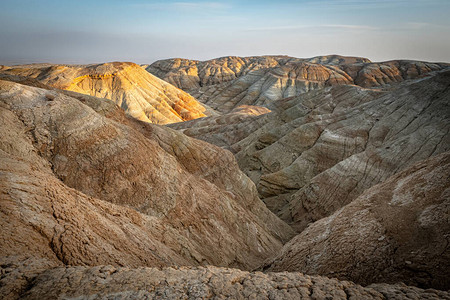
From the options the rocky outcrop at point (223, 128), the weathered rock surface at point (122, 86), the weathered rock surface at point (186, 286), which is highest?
the weathered rock surface at point (122, 86)

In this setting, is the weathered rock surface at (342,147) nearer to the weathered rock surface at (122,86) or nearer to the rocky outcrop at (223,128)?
the rocky outcrop at (223,128)

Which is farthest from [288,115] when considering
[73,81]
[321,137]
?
[73,81]

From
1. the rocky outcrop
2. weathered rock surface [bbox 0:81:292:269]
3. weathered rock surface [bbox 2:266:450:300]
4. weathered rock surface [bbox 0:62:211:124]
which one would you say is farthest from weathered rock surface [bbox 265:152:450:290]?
weathered rock surface [bbox 0:62:211:124]

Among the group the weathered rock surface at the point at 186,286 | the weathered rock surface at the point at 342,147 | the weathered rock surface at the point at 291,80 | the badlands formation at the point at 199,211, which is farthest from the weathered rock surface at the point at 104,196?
the weathered rock surface at the point at 291,80

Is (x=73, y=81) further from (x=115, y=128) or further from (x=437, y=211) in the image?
(x=437, y=211)

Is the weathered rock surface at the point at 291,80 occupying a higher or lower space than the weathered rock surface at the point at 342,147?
higher

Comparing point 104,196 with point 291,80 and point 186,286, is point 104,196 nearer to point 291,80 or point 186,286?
point 186,286
